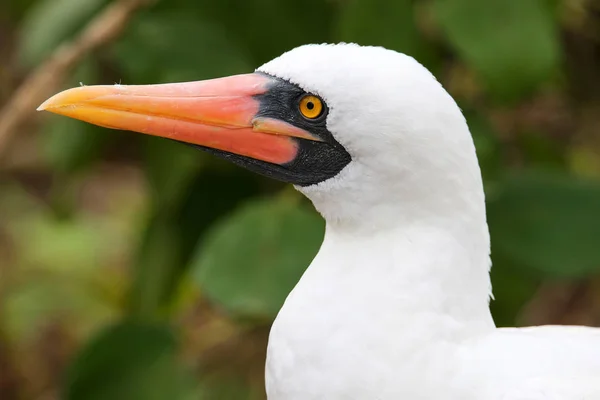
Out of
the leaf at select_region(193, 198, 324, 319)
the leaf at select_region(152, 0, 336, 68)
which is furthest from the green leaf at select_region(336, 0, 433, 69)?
the leaf at select_region(193, 198, 324, 319)

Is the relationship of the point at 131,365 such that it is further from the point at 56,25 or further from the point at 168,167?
the point at 56,25

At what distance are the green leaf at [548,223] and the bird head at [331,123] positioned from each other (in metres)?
0.93

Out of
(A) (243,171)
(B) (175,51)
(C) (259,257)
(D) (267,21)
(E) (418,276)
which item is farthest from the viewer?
(A) (243,171)

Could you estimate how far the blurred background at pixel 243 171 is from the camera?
2.19 metres

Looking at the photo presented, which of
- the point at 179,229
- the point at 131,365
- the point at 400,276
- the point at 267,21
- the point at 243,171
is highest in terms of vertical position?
the point at 267,21

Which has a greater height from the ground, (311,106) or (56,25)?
(311,106)

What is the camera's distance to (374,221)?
1.41 meters

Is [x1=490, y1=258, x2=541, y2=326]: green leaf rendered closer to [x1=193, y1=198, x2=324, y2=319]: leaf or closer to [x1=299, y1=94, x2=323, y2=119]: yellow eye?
[x1=193, y1=198, x2=324, y2=319]: leaf

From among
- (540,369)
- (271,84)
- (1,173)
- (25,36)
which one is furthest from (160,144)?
(1,173)

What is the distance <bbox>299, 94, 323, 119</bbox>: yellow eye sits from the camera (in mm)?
1400

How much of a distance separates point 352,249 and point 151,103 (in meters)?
0.36

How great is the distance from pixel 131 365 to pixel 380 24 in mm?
1015

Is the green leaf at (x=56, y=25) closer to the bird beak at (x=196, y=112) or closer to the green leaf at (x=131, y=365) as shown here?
the green leaf at (x=131, y=365)

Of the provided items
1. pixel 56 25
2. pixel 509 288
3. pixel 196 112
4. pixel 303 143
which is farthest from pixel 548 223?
pixel 56 25
